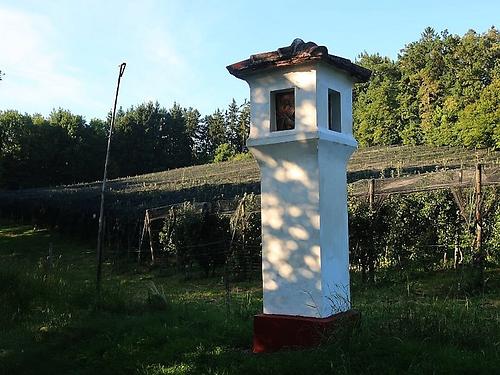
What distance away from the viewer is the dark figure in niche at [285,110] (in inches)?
204

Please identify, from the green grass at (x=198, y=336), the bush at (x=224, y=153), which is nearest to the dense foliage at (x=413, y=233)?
the green grass at (x=198, y=336)

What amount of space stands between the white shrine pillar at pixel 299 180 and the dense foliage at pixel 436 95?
24.8m

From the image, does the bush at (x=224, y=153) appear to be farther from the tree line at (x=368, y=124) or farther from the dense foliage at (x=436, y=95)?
the dense foliage at (x=436, y=95)

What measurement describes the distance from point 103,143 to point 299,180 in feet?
184

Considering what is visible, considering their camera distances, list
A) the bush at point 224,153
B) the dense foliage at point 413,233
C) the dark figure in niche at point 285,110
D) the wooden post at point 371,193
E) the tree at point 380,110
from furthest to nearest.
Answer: the bush at point 224,153 → the tree at point 380,110 → the wooden post at point 371,193 → the dense foliage at point 413,233 → the dark figure in niche at point 285,110

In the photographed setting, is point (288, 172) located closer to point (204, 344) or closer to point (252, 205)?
point (204, 344)

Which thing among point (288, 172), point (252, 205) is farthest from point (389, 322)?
point (252, 205)

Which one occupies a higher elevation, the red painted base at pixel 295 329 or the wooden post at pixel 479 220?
the wooden post at pixel 479 220

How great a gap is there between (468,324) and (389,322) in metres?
0.71

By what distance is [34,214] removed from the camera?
115 ft

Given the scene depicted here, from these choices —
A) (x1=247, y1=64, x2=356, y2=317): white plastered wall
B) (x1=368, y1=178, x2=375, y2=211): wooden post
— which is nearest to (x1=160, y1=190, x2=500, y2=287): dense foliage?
(x1=368, y1=178, x2=375, y2=211): wooden post

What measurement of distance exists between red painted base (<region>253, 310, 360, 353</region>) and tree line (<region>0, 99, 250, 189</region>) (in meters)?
42.8

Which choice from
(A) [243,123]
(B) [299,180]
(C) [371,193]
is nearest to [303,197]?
(B) [299,180]

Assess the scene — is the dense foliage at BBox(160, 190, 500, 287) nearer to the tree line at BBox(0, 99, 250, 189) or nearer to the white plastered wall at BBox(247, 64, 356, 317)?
the white plastered wall at BBox(247, 64, 356, 317)
